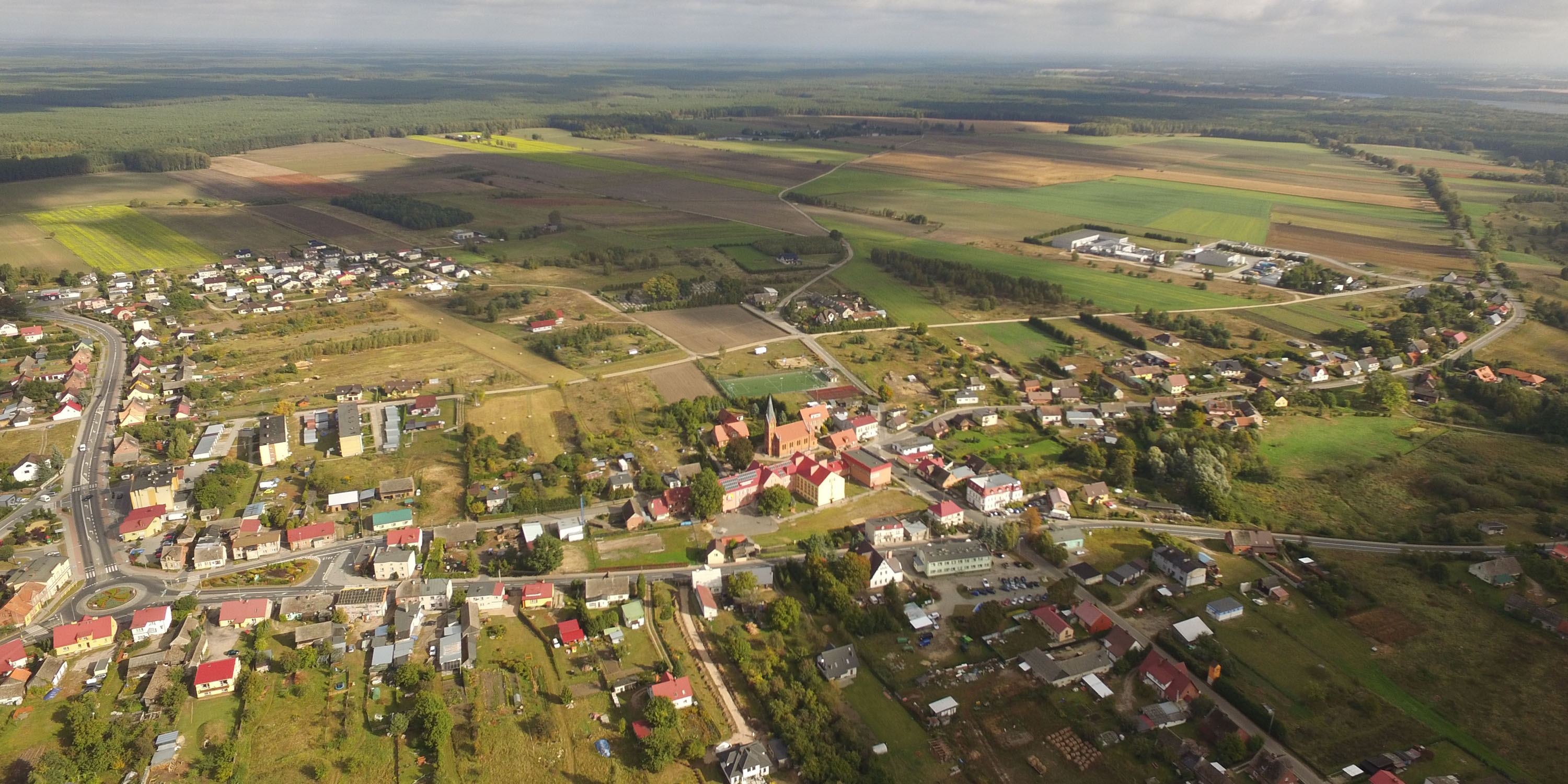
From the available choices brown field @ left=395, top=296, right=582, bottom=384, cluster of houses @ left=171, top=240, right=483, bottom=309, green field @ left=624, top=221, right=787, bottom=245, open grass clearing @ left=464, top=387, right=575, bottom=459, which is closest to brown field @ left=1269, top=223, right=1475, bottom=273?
green field @ left=624, top=221, right=787, bottom=245

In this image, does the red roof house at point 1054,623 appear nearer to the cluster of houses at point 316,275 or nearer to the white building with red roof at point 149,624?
the white building with red roof at point 149,624

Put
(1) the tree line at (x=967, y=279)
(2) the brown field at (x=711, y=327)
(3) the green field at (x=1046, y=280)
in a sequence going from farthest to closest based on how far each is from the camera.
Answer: (1) the tree line at (x=967, y=279) < (3) the green field at (x=1046, y=280) < (2) the brown field at (x=711, y=327)

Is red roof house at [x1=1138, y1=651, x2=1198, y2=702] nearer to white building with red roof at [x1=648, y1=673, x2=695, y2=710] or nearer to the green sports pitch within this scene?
white building with red roof at [x1=648, y1=673, x2=695, y2=710]

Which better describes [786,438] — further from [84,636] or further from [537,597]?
[84,636]

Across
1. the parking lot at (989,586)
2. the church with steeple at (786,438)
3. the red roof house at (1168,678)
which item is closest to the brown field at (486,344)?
the church with steeple at (786,438)

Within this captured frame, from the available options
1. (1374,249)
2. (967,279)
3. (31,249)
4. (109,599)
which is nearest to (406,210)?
(31,249)

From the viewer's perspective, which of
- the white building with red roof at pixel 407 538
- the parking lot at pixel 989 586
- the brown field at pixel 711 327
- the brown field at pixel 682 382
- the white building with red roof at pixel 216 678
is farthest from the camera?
the brown field at pixel 711 327

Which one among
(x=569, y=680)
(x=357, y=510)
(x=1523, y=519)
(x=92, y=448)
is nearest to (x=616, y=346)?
(x=357, y=510)
